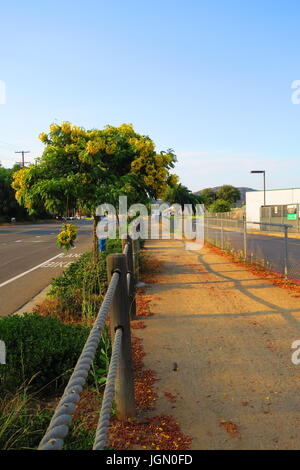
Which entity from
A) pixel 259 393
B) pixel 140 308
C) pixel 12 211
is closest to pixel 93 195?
pixel 140 308

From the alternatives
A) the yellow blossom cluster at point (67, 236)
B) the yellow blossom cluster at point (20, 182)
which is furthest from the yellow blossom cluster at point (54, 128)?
the yellow blossom cluster at point (67, 236)

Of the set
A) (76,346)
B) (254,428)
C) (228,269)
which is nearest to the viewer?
(254,428)

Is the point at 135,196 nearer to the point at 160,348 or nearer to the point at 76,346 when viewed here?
the point at 160,348

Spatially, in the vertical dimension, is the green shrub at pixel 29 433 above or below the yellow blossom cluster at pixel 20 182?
below

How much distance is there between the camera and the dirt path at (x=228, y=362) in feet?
10.7

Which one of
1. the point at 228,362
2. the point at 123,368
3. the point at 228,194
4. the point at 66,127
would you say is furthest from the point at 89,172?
the point at 228,194

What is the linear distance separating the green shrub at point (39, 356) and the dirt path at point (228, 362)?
0.94 m

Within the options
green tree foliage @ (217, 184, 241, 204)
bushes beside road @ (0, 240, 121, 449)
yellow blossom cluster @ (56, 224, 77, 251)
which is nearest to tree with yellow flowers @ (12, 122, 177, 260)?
yellow blossom cluster @ (56, 224, 77, 251)

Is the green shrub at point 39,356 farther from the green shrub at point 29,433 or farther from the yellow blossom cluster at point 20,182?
the yellow blossom cluster at point 20,182

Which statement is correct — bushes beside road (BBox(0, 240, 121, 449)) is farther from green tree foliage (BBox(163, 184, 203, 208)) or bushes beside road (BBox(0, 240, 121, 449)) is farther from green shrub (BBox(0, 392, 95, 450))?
green tree foliage (BBox(163, 184, 203, 208))

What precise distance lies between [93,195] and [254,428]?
6474 millimetres

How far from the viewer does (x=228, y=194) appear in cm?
12638

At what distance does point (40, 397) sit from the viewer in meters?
3.85

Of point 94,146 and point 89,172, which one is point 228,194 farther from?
point 94,146
